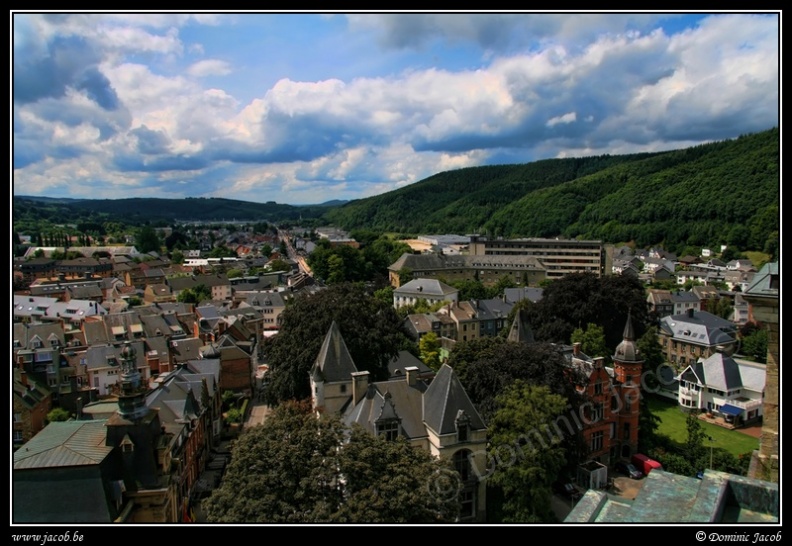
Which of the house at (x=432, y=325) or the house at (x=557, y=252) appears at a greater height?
the house at (x=557, y=252)

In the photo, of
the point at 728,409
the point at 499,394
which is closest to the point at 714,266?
the point at 728,409

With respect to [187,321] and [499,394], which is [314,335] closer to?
[499,394]

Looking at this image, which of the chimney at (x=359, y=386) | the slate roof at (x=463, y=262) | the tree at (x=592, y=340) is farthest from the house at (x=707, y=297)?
the chimney at (x=359, y=386)

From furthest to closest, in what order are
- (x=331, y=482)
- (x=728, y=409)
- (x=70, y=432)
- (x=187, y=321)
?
(x=187, y=321)
(x=728, y=409)
(x=70, y=432)
(x=331, y=482)

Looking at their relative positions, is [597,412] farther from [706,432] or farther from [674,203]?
[674,203]

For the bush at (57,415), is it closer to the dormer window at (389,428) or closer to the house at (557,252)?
the dormer window at (389,428)

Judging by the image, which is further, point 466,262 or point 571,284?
point 466,262

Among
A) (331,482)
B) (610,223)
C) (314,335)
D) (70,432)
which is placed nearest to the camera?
(331,482)
